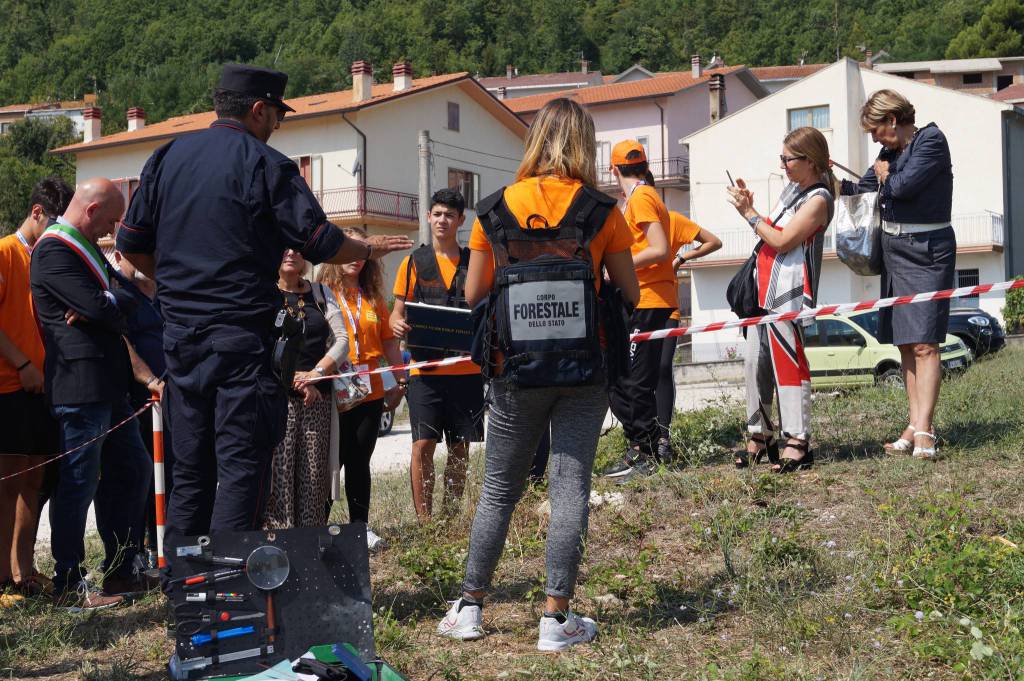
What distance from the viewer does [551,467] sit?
4336 millimetres

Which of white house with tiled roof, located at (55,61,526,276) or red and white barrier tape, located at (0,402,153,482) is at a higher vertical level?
white house with tiled roof, located at (55,61,526,276)

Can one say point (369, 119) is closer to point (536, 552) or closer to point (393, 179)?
point (393, 179)

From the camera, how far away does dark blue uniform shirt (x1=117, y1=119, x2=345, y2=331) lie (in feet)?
13.8

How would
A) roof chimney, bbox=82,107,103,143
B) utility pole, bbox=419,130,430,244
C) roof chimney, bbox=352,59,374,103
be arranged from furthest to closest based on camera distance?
roof chimney, bbox=82,107,103,143 < roof chimney, bbox=352,59,374,103 < utility pole, bbox=419,130,430,244

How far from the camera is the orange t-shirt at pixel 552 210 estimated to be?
166 inches

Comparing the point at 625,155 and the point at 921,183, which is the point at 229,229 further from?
the point at 921,183

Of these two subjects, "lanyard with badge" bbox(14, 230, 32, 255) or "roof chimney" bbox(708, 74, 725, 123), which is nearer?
"lanyard with badge" bbox(14, 230, 32, 255)

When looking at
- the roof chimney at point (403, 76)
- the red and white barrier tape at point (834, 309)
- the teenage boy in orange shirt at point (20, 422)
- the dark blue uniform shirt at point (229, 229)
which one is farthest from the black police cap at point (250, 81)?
the roof chimney at point (403, 76)

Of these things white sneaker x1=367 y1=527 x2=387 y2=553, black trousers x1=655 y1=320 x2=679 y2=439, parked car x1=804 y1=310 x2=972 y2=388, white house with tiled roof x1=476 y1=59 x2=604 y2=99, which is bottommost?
parked car x1=804 y1=310 x2=972 y2=388

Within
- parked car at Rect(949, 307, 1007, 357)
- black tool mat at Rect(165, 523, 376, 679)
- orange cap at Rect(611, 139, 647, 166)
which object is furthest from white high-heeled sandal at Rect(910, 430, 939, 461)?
parked car at Rect(949, 307, 1007, 357)

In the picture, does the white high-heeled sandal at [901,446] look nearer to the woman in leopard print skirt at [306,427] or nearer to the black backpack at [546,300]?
the black backpack at [546,300]

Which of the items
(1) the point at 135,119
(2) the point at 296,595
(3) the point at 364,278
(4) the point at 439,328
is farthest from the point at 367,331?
(1) the point at 135,119

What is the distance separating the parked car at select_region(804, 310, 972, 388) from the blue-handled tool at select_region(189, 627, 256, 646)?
14.0 metres

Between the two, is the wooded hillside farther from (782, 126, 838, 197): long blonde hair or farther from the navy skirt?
the navy skirt
